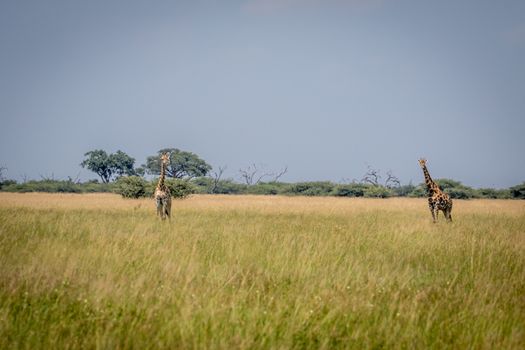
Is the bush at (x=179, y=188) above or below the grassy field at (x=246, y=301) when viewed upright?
above

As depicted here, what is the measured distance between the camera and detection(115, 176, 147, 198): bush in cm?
2848

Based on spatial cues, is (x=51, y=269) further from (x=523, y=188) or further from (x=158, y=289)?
A: (x=523, y=188)

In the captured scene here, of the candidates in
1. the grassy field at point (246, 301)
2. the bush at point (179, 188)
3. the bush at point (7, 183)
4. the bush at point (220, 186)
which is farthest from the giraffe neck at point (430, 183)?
the bush at point (7, 183)

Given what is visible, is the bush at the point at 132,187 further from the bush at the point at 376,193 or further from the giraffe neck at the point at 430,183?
the bush at the point at 376,193

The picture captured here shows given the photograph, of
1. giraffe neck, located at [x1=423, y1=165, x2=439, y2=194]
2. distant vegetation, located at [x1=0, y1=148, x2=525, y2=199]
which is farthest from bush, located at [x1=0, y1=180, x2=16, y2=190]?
giraffe neck, located at [x1=423, y1=165, x2=439, y2=194]

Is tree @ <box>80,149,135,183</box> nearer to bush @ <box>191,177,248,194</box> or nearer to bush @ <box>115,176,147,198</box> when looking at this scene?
bush @ <box>191,177,248,194</box>

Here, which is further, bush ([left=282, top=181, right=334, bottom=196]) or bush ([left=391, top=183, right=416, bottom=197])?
bush ([left=391, top=183, right=416, bottom=197])

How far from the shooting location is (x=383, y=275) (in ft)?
17.7

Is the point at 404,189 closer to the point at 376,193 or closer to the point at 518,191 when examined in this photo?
the point at 518,191

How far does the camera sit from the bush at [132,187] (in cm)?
2848

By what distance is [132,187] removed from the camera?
28.7m

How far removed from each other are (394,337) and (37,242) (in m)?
5.63

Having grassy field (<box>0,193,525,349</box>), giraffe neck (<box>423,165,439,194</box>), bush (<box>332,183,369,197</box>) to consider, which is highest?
bush (<box>332,183,369,197</box>)

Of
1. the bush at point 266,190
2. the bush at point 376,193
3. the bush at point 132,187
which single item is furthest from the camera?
the bush at point 266,190
